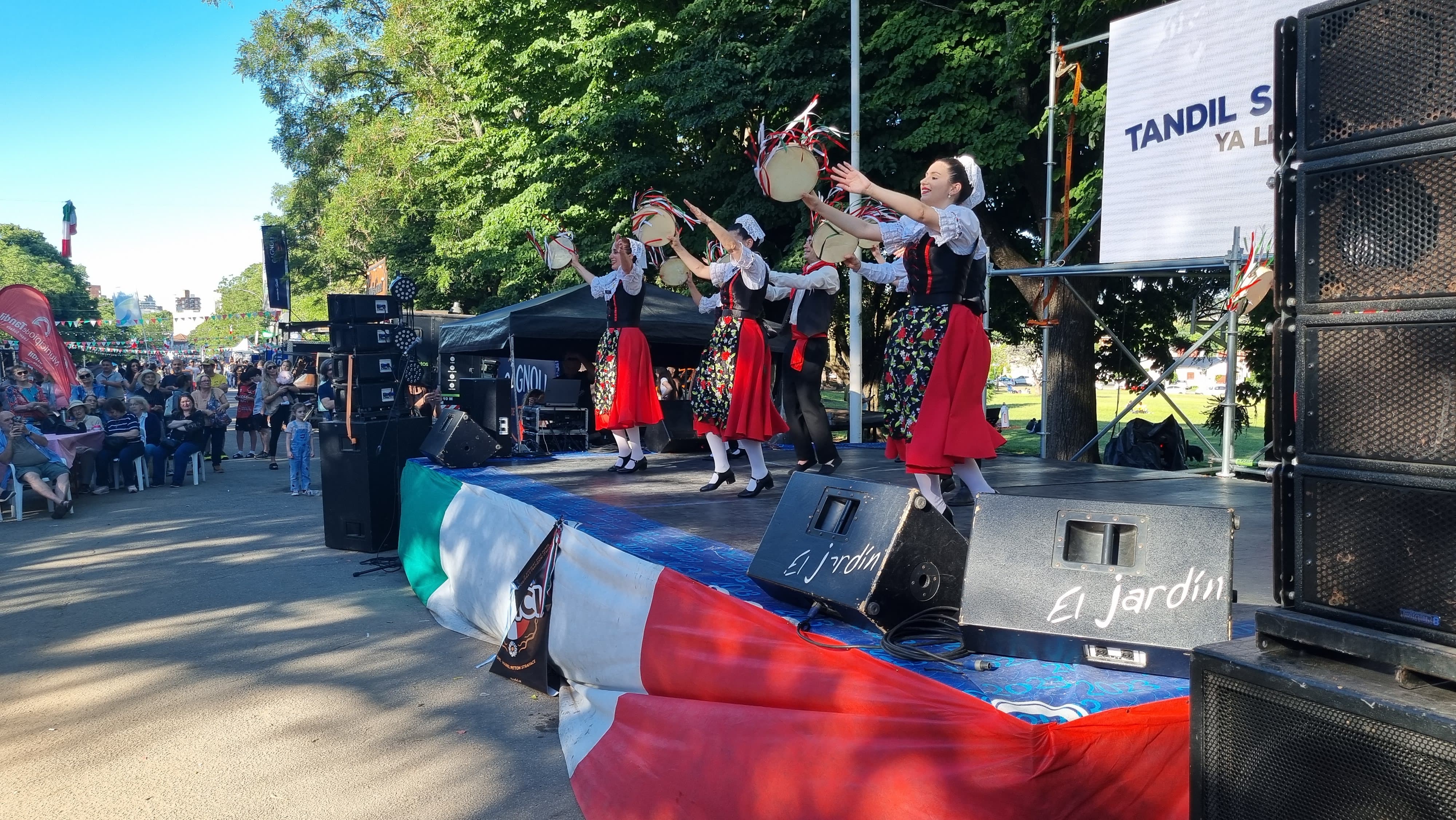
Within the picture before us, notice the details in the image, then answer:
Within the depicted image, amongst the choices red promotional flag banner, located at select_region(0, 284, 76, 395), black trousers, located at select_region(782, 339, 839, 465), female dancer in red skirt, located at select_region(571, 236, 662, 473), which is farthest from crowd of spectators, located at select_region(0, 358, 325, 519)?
black trousers, located at select_region(782, 339, 839, 465)

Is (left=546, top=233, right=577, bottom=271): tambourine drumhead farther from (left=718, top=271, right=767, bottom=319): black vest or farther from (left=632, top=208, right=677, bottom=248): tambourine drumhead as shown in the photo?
(left=718, top=271, right=767, bottom=319): black vest

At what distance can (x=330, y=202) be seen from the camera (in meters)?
31.7

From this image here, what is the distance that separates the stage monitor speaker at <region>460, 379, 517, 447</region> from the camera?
10789 mm

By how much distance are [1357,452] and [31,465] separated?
12.9 meters

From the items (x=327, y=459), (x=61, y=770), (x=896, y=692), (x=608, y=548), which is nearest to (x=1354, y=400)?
(x=896, y=692)

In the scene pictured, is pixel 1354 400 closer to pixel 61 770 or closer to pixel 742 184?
pixel 61 770

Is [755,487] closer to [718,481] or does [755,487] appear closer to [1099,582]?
[718,481]

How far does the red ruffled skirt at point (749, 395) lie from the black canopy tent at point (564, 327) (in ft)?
17.9

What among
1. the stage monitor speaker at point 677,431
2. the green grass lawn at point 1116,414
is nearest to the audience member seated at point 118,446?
the stage monitor speaker at point 677,431

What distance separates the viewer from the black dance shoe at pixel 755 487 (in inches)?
235

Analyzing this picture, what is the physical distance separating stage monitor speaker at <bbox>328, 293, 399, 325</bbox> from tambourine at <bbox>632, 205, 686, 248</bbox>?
9.78 feet

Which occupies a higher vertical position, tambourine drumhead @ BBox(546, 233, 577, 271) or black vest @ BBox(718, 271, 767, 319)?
tambourine drumhead @ BBox(546, 233, 577, 271)

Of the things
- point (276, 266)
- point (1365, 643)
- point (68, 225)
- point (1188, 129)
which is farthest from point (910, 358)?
point (68, 225)

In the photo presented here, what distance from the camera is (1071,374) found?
38.1 ft
